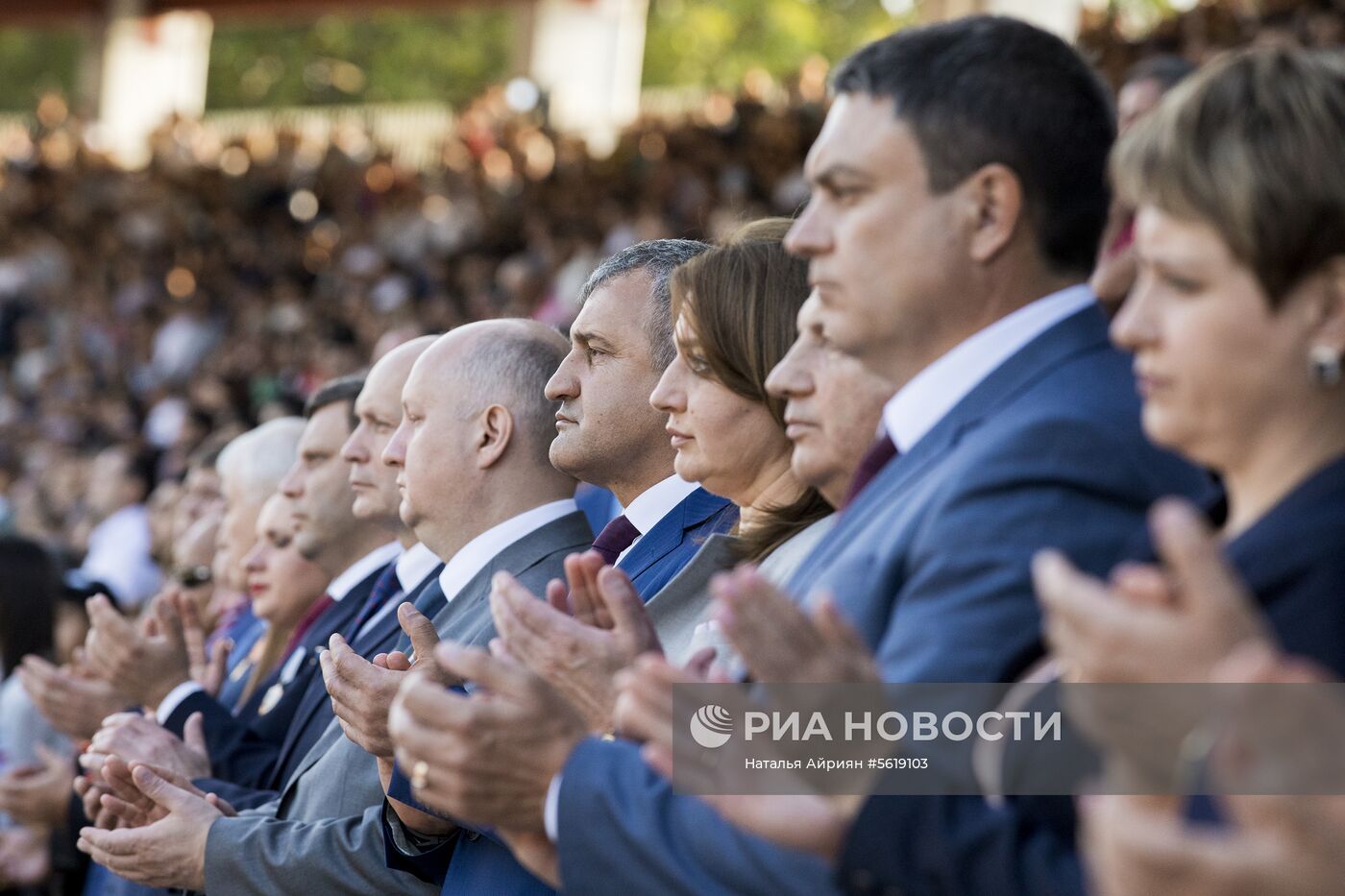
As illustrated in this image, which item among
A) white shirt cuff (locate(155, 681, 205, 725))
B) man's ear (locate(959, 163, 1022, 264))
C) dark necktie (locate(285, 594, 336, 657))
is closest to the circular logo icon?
man's ear (locate(959, 163, 1022, 264))

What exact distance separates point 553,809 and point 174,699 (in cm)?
226

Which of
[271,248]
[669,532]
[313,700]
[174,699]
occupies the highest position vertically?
[669,532]

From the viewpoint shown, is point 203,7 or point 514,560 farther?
point 203,7

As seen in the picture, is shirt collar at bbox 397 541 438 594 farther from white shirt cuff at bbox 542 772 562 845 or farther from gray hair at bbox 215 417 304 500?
white shirt cuff at bbox 542 772 562 845

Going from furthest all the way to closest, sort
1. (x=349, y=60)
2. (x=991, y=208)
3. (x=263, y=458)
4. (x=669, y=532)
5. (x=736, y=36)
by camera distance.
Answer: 1. (x=349, y=60)
2. (x=736, y=36)
3. (x=263, y=458)
4. (x=669, y=532)
5. (x=991, y=208)

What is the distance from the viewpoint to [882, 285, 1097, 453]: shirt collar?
1722 mm

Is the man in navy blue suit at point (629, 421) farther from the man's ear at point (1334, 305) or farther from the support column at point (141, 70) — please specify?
the support column at point (141, 70)

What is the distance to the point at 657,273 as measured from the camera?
9.71 feet

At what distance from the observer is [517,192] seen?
1258 centimetres

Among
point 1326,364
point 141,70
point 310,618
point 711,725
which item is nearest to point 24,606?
point 310,618

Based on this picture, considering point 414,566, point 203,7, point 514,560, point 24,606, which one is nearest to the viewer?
point 514,560

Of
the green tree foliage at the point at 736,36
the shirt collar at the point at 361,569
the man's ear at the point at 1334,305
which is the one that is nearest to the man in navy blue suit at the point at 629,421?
the shirt collar at the point at 361,569

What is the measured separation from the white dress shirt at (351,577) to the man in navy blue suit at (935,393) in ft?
7.16

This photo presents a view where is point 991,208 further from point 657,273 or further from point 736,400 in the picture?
point 657,273
